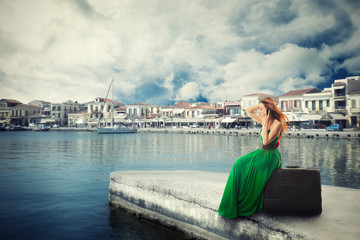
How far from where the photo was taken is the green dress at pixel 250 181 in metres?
3.91

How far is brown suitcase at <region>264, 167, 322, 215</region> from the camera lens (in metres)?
3.76

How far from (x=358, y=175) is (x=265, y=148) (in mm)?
9814

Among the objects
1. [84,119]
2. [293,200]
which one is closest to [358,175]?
[293,200]

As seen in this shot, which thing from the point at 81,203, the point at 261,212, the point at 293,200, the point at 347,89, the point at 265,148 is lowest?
the point at 81,203

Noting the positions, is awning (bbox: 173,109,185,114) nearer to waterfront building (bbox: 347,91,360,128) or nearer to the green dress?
waterfront building (bbox: 347,91,360,128)

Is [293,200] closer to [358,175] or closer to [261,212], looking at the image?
[261,212]

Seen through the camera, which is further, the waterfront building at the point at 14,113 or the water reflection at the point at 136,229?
the waterfront building at the point at 14,113

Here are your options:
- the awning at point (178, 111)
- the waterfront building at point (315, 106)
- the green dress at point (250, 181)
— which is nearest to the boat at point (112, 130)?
the awning at point (178, 111)

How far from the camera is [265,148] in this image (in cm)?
405

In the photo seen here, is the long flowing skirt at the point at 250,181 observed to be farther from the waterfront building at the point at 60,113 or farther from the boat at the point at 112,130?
the waterfront building at the point at 60,113

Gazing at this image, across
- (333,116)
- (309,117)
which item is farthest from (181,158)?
(309,117)

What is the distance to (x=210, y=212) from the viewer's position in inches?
184

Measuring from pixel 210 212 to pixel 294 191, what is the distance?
1.54 metres

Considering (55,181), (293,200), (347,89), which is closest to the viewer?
(293,200)
